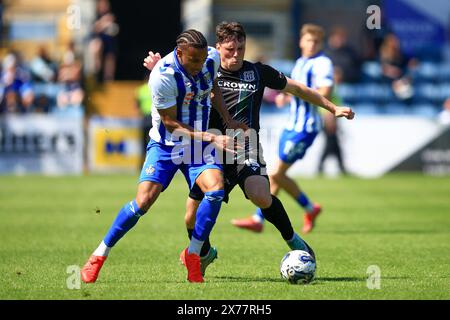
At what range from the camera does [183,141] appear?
8.14 meters

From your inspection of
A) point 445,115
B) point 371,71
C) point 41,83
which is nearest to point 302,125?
point 445,115

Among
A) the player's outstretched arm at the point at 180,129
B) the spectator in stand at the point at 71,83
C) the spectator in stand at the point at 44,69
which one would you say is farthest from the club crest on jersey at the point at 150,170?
the spectator in stand at the point at 44,69

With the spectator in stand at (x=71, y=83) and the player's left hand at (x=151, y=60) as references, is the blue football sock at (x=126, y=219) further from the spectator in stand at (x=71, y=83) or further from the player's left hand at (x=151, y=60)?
the spectator in stand at (x=71, y=83)

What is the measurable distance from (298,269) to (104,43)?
1686 centimetres

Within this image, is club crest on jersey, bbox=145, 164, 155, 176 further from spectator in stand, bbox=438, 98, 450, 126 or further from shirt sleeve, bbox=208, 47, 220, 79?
spectator in stand, bbox=438, 98, 450, 126

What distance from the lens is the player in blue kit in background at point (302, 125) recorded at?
12203mm

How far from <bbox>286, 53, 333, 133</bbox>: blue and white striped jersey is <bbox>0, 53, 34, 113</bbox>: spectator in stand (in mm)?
11508

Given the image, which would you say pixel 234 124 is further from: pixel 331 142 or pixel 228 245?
pixel 331 142

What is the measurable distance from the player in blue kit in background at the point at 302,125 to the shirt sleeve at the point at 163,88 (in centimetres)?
438

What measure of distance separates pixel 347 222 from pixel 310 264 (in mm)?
5461

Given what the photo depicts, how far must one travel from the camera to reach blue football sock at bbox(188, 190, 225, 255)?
26.2 ft

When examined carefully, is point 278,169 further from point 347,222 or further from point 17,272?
point 17,272

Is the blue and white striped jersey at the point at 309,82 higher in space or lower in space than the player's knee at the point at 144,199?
higher

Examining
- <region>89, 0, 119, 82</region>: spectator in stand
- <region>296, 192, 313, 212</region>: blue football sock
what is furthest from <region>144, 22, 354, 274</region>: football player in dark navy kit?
<region>89, 0, 119, 82</region>: spectator in stand
